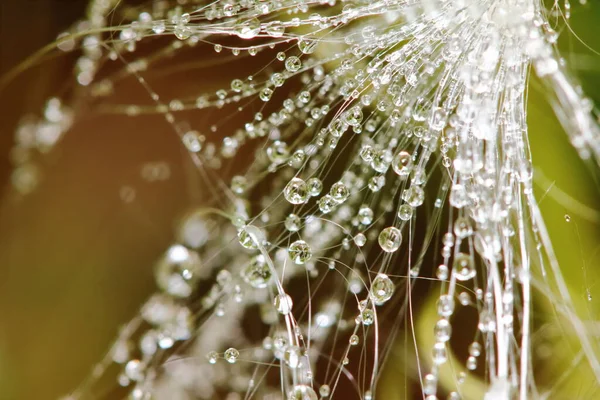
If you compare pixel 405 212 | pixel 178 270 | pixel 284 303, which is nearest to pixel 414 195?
pixel 405 212

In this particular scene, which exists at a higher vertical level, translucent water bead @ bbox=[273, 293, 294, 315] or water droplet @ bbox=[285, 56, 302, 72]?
water droplet @ bbox=[285, 56, 302, 72]

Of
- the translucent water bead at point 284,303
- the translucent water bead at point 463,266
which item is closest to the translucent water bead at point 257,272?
the translucent water bead at point 284,303

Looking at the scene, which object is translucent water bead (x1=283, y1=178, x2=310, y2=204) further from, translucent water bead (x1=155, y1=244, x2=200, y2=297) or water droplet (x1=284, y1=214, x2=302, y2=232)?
translucent water bead (x1=155, y1=244, x2=200, y2=297)

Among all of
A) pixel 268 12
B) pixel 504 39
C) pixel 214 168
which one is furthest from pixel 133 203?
pixel 504 39

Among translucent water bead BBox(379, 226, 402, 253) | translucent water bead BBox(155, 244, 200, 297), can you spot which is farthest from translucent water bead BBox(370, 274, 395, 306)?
translucent water bead BBox(155, 244, 200, 297)

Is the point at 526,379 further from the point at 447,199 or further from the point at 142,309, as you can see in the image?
the point at 142,309
